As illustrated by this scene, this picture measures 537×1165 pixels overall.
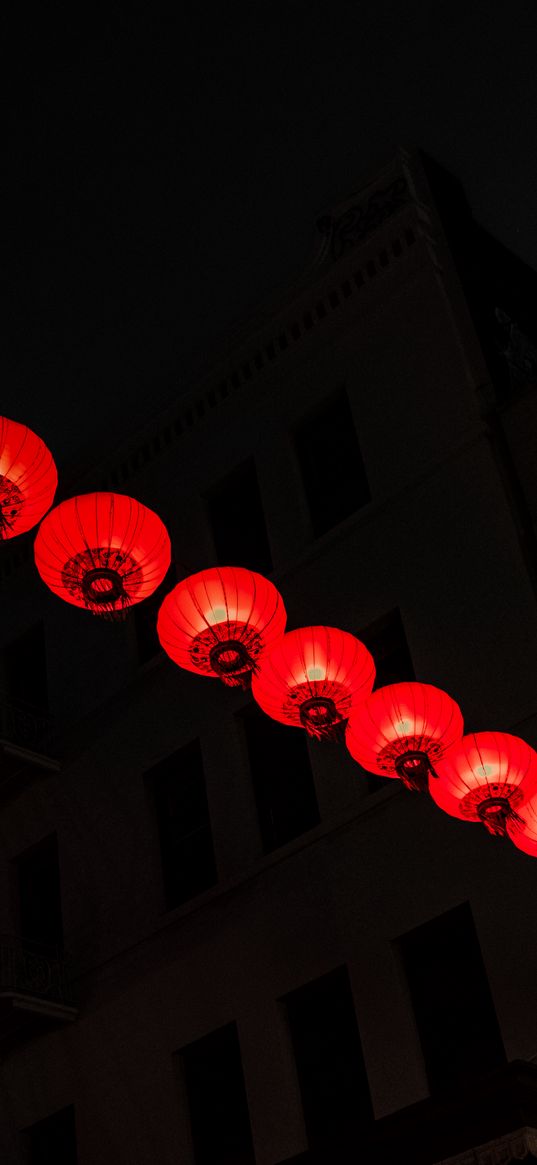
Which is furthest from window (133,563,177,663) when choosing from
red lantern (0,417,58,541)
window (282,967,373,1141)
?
red lantern (0,417,58,541)

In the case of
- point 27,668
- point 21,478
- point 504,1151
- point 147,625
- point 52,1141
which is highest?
point 27,668

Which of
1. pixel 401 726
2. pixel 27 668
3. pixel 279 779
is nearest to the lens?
pixel 401 726

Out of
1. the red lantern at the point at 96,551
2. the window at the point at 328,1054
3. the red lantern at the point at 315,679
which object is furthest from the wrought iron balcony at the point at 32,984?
the red lantern at the point at 96,551

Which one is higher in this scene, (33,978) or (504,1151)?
(33,978)

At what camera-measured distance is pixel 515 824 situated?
38.4ft

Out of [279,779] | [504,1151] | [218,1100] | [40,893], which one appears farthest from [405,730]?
[40,893]

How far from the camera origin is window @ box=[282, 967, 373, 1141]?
1360 cm

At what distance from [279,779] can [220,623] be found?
174 inches

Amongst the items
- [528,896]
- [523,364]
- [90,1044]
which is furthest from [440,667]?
[90,1044]

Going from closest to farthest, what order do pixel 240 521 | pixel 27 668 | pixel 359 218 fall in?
pixel 359 218
pixel 240 521
pixel 27 668

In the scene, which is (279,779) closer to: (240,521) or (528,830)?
(240,521)

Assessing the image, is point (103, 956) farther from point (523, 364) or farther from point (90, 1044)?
point (523, 364)

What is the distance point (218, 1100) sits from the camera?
14602mm

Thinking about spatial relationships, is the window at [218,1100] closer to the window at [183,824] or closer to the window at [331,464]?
the window at [183,824]
